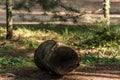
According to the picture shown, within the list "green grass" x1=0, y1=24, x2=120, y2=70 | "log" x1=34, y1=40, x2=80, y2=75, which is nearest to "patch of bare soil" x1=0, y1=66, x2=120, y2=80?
"log" x1=34, y1=40, x2=80, y2=75

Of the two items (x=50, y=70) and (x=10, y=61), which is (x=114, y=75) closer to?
(x=50, y=70)

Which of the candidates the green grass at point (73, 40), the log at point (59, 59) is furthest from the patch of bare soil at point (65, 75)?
the green grass at point (73, 40)

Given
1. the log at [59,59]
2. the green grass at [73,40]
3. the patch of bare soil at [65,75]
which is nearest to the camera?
the log at [59,59]

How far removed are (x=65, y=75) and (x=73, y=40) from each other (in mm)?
7818

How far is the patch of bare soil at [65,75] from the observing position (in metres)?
9.77

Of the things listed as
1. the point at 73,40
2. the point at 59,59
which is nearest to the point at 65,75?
the point at 59,59

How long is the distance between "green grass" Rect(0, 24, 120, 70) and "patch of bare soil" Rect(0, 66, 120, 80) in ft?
5.92

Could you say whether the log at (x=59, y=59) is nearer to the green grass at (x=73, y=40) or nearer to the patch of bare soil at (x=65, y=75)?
the patch of bare soil at (x=65, y=75)

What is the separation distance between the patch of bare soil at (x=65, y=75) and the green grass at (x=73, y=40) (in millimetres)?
1805

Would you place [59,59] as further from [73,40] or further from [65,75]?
[73,40]

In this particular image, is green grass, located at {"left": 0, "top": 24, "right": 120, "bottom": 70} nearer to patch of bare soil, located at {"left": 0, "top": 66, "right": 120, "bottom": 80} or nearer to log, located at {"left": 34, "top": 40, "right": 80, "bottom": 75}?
patch of bare soil, located at {"left": 0, "top": 66, "right": 120, "bottom": 80}

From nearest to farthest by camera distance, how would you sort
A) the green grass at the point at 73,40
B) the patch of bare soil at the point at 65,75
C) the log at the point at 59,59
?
the log at the point at 59,59, the patch of bare soil at the point at 65,75, the green grass at the point at 73,40

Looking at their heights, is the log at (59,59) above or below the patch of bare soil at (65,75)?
above

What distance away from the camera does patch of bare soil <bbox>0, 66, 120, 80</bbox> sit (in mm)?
9773
